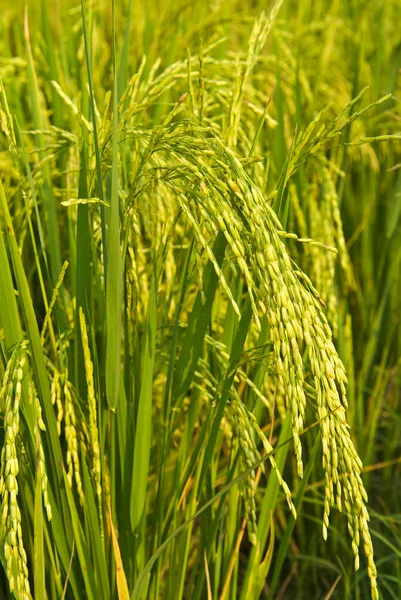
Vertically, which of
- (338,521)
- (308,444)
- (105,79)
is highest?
(105,79)

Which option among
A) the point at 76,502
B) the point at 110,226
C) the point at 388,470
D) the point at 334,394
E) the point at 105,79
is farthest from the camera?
the point at 105,79

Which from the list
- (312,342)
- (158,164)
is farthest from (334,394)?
(158,164)

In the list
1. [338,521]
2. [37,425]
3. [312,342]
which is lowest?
[338,521]

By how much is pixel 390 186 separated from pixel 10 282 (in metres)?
1.49

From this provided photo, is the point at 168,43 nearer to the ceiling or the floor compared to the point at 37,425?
nearer to the ceiling

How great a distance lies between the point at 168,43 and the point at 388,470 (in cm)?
140

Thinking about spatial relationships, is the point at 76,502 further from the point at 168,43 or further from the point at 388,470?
the point at 168,43

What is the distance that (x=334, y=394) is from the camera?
86cm

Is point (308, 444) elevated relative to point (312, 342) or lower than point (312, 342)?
lower

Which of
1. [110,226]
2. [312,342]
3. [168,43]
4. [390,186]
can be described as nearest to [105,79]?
[168,43]

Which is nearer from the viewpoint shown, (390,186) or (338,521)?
(338,521)

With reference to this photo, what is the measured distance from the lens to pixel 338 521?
184cm

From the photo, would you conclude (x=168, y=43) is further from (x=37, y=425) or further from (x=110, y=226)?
(x=37, y=425)

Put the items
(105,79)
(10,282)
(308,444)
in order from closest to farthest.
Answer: (10,282) → (308,444) → (105,79)
